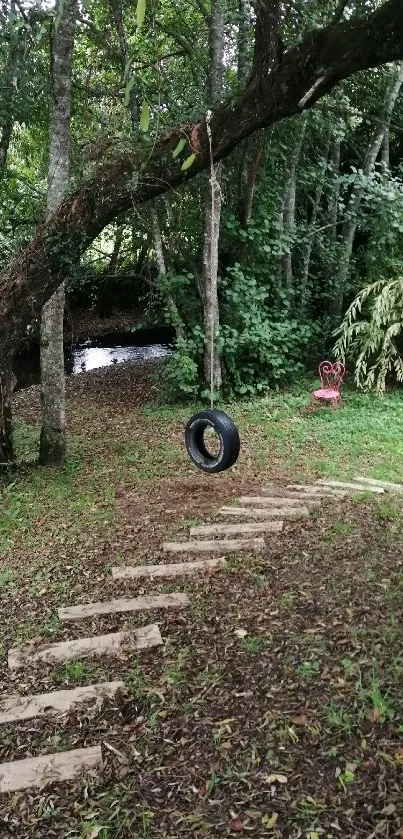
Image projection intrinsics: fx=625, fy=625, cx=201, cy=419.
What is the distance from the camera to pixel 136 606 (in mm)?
3475

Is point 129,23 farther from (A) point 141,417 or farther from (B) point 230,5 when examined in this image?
(A) point 141,417

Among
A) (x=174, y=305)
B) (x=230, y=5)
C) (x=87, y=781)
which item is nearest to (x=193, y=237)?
(x=174, y=305)

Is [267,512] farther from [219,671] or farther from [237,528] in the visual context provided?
[219,671]

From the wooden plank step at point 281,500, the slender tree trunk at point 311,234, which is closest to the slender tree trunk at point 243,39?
the slender tree trunk at point 311,234

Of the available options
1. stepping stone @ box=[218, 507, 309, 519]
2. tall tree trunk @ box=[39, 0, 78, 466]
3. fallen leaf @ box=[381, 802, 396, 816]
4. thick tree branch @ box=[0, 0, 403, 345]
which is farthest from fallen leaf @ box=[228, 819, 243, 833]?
tall tree trunk @ box=[39, 0, 78, 466]

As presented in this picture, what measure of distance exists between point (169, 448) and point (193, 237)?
332 cm

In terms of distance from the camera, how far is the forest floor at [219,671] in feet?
7.22

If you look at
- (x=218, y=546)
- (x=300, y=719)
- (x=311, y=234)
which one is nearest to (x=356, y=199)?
(x=311, y=234)

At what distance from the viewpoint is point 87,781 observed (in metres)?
2.34

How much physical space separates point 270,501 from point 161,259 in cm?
449

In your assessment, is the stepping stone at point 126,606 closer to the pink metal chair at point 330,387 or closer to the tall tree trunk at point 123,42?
the pink metal chair at point 330,387

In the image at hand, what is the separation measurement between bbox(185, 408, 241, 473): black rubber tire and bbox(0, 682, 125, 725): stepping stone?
71.3 inches

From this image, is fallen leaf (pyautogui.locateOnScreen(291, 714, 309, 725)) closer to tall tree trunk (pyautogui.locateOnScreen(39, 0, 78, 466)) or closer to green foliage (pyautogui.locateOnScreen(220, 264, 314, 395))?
tall tree trunk (pyautogui.locateOnScreen(39, 0, 78, 466))

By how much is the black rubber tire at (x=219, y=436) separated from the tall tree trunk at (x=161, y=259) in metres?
3.96
